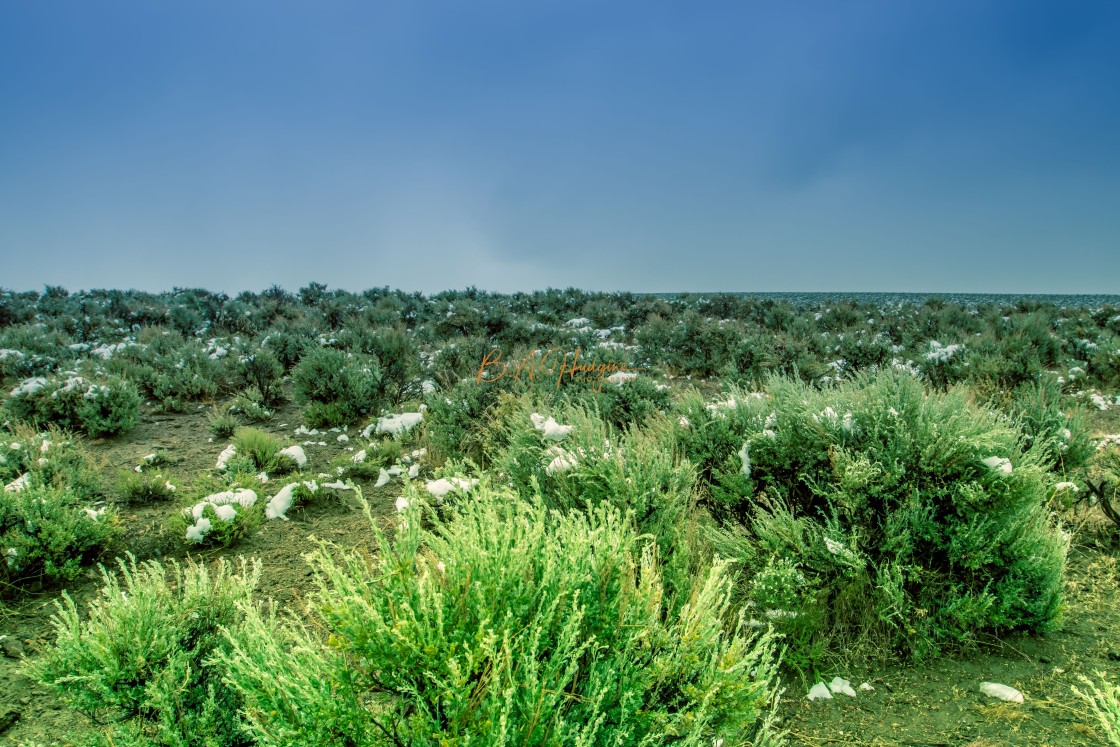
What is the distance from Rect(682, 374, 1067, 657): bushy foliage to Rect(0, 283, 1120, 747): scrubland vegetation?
0.02 m

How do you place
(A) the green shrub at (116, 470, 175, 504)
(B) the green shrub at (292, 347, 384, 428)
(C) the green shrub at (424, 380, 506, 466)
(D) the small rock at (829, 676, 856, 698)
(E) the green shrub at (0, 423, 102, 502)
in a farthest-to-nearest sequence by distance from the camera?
(B) the green shrub at (292, 347, 384, 428) → (C) the green shrub at (424, 380, 506, 466) → (A) the green shrub at (116, 470, 175, 504) → (E) the green shrub at (0, 423, 102, 502) → (D) the small rock at (829, 676, 856, 698)

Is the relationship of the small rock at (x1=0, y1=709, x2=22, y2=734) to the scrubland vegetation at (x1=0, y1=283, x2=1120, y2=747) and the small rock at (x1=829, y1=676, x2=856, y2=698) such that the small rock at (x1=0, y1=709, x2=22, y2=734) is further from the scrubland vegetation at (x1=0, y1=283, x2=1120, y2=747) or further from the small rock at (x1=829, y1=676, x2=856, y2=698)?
the small rock at (x1=829, y1=676, x2=856, y2=698)

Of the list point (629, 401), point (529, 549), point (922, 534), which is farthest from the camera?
point (629, 401)

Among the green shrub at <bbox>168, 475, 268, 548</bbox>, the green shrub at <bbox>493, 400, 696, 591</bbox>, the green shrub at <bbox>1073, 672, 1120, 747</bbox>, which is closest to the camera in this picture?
the green shrub at <bbox>1073, 672, 1120, 747</bbox>

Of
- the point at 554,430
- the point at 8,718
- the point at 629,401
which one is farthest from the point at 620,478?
the point at 629,401

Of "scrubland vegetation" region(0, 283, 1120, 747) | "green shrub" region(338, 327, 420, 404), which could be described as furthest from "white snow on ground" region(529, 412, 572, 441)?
"green shrub" region(338, 327, 420, 404)

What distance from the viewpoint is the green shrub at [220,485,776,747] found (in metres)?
1.63

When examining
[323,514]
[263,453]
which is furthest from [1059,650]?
[263,453]

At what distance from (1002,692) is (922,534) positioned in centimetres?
85

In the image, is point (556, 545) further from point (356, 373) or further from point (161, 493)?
point (356, 373)

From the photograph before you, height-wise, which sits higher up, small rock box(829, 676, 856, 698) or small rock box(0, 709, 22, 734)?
→ small rock box(829, 676, 856, 698)

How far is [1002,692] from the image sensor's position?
285cm

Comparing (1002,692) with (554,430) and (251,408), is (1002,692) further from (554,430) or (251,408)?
(251,408)

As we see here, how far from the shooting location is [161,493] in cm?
561
